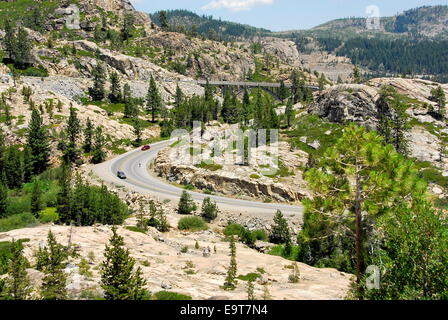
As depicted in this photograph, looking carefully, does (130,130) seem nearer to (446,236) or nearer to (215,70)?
(446,236)

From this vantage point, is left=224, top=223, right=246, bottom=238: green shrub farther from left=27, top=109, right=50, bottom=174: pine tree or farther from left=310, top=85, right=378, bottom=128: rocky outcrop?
left=310, top=85, right=378, bottom=128: rocky outcrop

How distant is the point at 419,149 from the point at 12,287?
8888 centimetres

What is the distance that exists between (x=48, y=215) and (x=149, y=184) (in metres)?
25.4

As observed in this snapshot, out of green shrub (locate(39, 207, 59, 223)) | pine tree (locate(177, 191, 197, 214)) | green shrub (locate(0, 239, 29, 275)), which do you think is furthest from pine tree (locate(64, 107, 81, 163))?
green shrub (locate(0, 239, 29, 275))

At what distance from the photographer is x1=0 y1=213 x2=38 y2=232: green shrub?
35709mm

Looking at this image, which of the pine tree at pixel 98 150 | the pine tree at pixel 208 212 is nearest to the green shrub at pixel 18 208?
the pine tree at pixel 208 212

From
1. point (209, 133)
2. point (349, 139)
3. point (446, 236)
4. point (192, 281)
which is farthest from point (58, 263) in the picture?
point (209, 133)

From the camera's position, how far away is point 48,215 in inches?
1613

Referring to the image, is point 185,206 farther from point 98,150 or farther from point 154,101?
point 154,101

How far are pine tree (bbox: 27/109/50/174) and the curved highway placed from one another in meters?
11.4

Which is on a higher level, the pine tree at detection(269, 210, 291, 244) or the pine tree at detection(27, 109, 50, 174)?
the pine tree at detection(27, 109, 50, 174)
